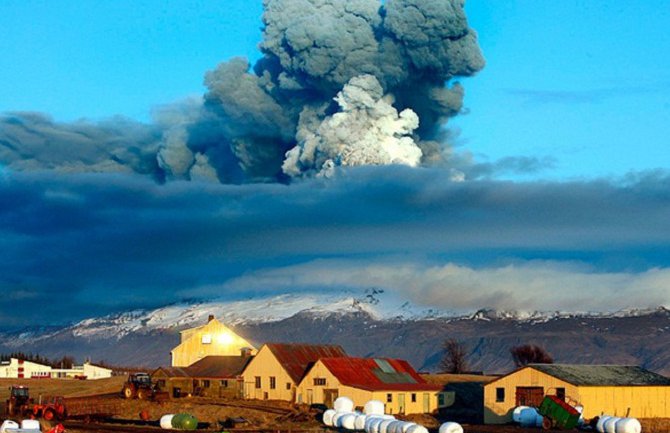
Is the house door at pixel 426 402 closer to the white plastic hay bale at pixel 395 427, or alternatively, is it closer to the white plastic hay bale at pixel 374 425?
the white plastic hay bale at pixel 374 425

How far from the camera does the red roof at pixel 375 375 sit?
96062 mm

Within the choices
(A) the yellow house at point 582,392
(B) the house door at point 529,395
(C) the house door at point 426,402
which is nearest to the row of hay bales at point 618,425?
(A) the yellow house at point 582,392

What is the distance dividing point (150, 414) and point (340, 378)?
1522 centimetres

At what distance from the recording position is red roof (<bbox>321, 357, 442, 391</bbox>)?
3782 inches

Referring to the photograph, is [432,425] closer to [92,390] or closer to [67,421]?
[67,421]

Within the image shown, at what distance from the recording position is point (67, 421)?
272 feet

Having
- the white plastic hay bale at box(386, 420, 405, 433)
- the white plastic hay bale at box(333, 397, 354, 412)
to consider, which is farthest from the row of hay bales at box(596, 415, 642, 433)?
the white plastic hay bale at box(333, 397, 354, 412)

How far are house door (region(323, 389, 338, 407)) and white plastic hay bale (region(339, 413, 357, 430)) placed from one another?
56.1ft

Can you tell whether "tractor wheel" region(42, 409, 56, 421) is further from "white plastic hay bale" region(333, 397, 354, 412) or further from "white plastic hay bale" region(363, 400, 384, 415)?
"white plastic hay bale" region(363, 400, 384, 415)

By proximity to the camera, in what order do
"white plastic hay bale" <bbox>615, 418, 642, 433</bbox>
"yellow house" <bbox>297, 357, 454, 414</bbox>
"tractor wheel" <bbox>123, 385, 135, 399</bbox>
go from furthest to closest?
"tractor wheel" <bbox>123, 385, 135, 399</bbox>
"yellow house" <bbox>297, 357, 454, 414</bbox>
"white plastic hay bale" <bbox>615, 418, 642, 433</bbox>

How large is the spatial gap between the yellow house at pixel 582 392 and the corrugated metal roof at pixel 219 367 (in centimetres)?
2959

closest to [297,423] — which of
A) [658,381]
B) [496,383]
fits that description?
[496,383]

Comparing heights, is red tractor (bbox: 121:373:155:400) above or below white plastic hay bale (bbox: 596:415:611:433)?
above

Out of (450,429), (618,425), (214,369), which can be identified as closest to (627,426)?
(618,425)
